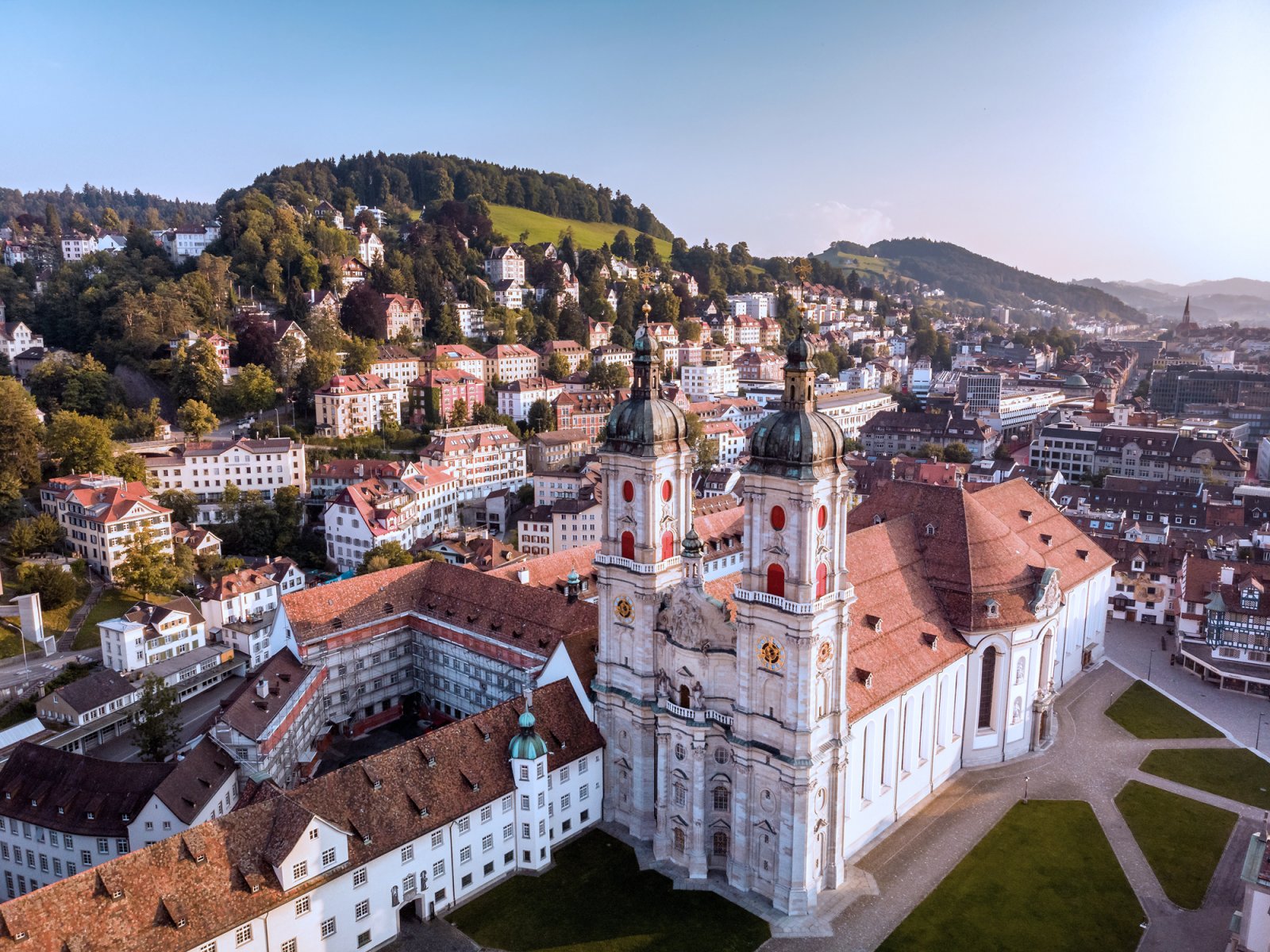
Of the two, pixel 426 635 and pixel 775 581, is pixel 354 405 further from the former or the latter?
pixel 775 581

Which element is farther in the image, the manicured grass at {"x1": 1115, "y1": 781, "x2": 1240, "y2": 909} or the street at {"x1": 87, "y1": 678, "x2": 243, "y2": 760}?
the street at {"x1": 87, "y1": 678, "x2": 243, "y2": 760}

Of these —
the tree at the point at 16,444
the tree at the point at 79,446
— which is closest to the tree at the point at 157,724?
the tree at the point at 16,444

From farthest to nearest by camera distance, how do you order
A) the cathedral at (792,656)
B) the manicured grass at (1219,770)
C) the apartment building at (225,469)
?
1. the apartment building at (225,469)
2. the manicured grass at (1219,770)
3. the cathedral at (792,656)

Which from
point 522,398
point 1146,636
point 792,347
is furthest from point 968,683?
point 522,398

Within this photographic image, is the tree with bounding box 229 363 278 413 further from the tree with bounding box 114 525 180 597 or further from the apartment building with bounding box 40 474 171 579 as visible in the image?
the tree with bounding box 114 525 180 597

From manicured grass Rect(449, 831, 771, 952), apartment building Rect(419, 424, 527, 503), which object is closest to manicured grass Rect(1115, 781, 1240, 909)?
manicured grass Rect(449, 831, 771, 952)

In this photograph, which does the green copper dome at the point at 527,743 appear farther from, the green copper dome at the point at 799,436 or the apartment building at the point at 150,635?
the apartment building at the point at 150,635

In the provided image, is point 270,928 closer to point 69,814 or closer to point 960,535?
point 69,814
